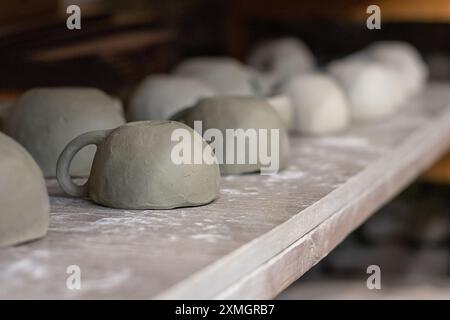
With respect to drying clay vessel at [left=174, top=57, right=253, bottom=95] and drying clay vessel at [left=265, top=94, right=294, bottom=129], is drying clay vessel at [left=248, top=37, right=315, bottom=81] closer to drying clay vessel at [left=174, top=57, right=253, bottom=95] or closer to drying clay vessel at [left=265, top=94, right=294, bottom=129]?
drying clay vessel at [left=174, top=57, right=253, bottom=95]

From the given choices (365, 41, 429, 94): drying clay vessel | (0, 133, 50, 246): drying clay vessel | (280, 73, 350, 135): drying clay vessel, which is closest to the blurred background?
(365, 41, 429, 94): drying clay vessel

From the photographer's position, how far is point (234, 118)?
4.80ft

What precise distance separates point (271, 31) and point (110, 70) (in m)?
0.93

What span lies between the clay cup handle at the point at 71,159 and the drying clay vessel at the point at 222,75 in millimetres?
731

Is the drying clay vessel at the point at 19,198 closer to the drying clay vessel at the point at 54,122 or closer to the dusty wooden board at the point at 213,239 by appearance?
the dusty wooden board at the point at 213,239

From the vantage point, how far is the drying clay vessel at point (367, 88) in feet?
7.04

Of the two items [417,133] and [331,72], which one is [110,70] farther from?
[417,133]

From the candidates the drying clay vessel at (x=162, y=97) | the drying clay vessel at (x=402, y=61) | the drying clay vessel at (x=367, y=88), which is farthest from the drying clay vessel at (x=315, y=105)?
the drying clay vessel at (x=402, y=61)

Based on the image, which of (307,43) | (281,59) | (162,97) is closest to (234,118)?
(162,97)

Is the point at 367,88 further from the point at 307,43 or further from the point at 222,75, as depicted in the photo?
the point at 307,43

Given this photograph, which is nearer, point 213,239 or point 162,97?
point 213,239

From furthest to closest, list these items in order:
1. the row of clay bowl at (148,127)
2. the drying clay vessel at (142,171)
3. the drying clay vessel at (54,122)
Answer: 1. the drying clay vessel at (54,122)
2. the drying clay vessel at (142,171)
3. the row of clay bowl at (148,127)

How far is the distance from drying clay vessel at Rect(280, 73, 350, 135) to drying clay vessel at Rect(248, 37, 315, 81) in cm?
34

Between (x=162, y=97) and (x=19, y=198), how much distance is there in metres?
0.72
